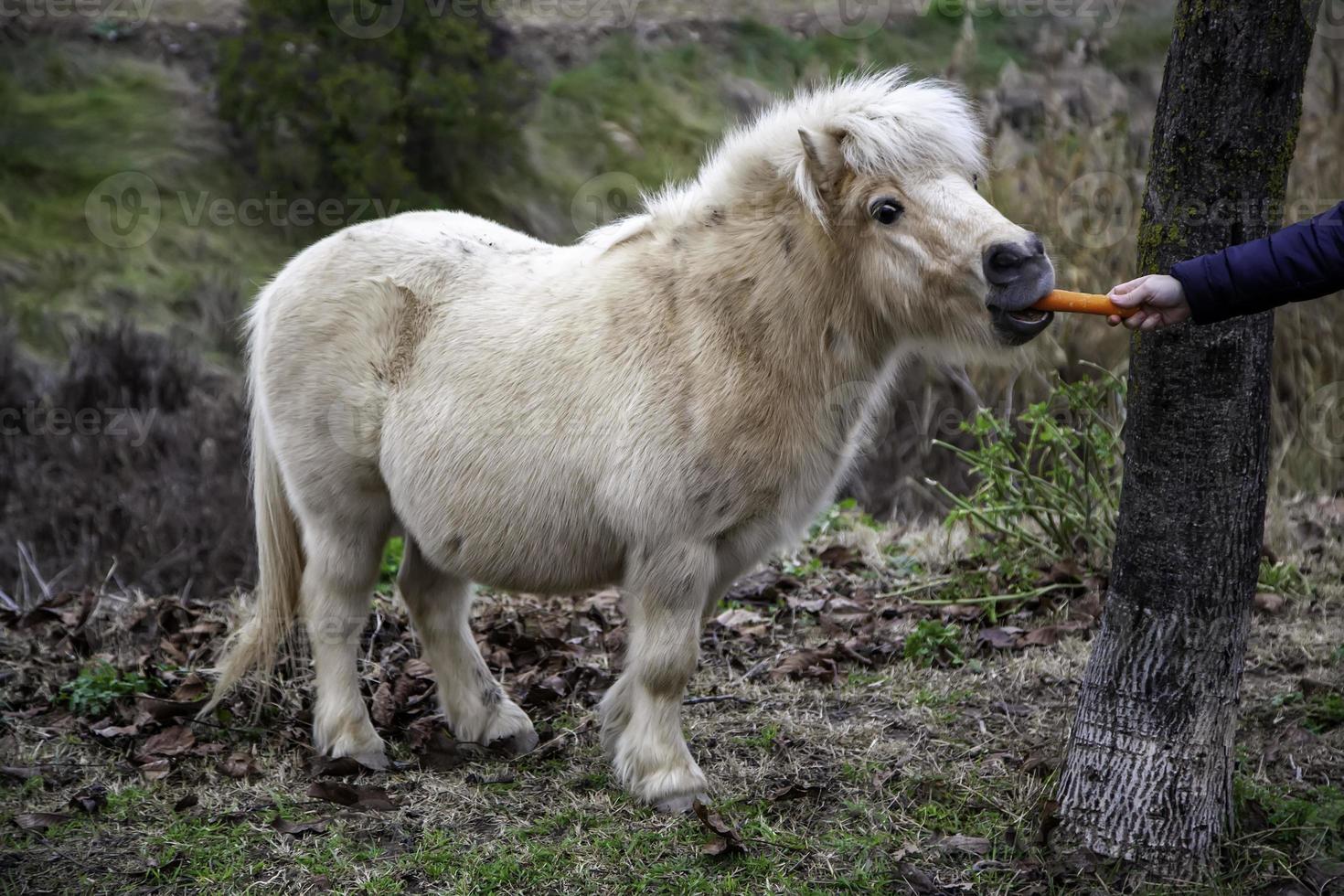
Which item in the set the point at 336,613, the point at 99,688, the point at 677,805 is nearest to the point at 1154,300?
the point at 677,805

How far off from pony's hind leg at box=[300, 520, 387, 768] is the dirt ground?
0.20m

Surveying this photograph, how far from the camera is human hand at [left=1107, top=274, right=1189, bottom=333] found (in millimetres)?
2633

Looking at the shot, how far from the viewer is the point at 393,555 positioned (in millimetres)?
5777

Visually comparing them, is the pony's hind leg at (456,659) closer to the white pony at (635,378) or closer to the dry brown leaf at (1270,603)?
the white pony at (635,378)

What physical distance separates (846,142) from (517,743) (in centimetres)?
233

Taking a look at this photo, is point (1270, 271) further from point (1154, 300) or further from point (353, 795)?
point (353, 795)

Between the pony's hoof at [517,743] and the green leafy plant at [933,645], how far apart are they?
151 centimetres

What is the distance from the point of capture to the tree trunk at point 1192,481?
9.02 ft

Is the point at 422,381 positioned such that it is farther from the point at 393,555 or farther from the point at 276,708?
the point at 393,555

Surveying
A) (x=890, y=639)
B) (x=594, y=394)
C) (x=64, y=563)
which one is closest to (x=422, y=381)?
(x=594, y=394)

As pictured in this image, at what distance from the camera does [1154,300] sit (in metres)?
2.65

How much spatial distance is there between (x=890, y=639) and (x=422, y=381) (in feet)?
7.22

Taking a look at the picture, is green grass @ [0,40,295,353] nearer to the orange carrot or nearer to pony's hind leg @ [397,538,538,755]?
pony's hind leg @ [397,538,538,755]

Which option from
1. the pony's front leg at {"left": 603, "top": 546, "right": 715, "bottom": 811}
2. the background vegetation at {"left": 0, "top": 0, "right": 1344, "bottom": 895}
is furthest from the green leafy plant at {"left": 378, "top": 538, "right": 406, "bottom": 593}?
the pony's front leg at {"left": 603, "top": 546, "right": 715, "bottom": 811}
